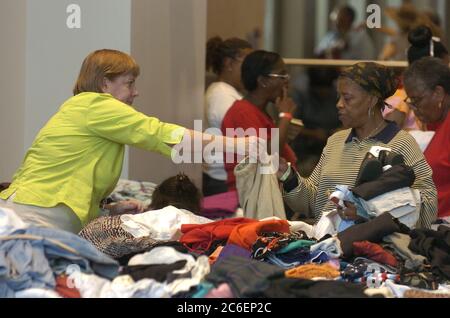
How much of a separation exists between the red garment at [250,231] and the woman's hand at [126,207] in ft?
3.13

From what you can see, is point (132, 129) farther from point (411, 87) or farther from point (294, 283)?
point (411, 87)

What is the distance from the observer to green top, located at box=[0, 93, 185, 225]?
493 cm

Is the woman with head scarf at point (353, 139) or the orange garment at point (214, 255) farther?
the woman with head scarf at point (353, 139)

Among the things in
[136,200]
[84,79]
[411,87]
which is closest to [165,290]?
[84,79]

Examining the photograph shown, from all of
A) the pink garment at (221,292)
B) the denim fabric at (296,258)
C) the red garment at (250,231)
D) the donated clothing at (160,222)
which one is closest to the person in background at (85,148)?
the donated clothing at (160,222)

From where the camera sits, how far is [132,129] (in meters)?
4.86

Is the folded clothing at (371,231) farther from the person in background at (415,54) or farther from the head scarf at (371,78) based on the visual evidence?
the person in background at (415,54)

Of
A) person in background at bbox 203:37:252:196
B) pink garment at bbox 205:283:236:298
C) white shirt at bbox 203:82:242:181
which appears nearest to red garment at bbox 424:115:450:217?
person in background at bbox 203:37:252:196

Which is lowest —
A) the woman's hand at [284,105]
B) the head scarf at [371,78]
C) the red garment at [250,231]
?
the red garment at [250,231]

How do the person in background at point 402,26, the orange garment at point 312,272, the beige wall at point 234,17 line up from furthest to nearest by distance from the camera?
1. the beige wall at point 234,17
2. the person in background at point 402,26
3. the orange garment at point 312,272

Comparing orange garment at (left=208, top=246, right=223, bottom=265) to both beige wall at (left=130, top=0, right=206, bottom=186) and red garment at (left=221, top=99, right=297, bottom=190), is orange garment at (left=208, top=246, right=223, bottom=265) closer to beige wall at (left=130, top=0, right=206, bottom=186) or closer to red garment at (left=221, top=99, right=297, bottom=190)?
beige wall at (left=130, top=0, right=206, bottom=186)

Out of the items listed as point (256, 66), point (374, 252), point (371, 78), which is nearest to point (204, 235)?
point (374, 252)

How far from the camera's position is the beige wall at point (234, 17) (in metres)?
9.28

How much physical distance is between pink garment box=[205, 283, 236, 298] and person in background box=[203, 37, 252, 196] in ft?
10.1
